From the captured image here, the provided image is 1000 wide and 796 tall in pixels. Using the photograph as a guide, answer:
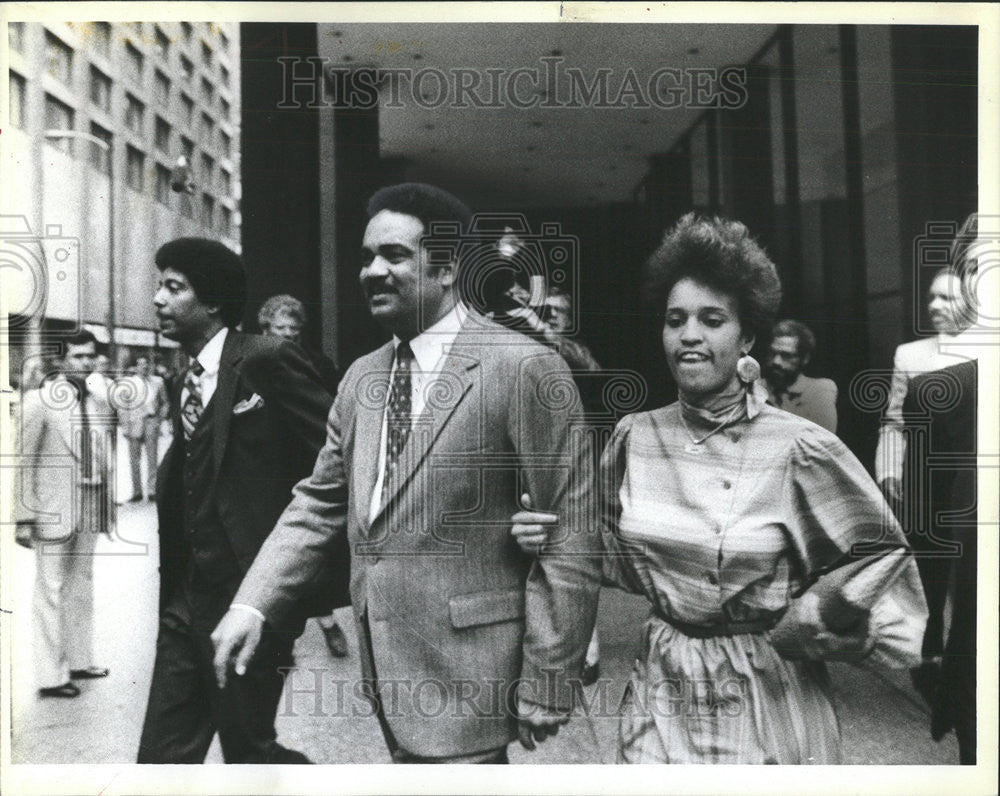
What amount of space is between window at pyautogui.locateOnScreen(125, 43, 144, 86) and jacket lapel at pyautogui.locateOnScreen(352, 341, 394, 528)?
4.72 feet

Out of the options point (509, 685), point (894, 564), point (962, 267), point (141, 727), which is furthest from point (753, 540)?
point (141, 727)

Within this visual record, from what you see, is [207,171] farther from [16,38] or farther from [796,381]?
[796,381]

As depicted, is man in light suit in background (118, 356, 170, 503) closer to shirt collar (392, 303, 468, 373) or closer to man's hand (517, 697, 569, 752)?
shirt collar (392, 303, 468, 373)

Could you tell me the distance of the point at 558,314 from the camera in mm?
3809

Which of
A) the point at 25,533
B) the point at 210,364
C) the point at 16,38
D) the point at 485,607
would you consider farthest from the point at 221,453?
the point at 16,38

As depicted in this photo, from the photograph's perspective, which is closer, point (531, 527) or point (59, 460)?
point (531, 527)

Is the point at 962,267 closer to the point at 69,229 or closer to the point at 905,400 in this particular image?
the point at 905,400

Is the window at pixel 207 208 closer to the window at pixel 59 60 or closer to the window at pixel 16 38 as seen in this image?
the window at pixel 59 60

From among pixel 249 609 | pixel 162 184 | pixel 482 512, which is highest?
pixel 162 184

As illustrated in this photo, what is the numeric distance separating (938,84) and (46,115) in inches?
139

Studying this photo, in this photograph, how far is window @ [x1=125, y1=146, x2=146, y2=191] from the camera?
3838mm

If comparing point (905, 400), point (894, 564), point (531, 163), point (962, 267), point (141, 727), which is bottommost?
point (141, 727)

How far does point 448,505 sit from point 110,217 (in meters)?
1.73

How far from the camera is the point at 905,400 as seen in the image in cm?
391
